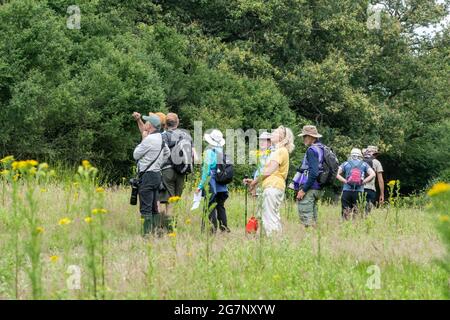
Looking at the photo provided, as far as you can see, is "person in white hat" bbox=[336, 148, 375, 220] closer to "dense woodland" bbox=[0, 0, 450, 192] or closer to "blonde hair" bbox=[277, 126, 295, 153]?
"blonde hair" bbox=[277, 126, 295, 153]

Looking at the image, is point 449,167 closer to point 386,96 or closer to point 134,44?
point 386,96

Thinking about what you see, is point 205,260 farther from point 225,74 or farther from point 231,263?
point 225,74

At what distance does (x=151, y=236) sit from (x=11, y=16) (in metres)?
10.7

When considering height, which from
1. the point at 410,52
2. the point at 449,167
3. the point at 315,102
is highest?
the point at 410,52

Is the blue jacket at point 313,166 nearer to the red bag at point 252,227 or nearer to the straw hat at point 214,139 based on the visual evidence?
the red bag at point 252,227

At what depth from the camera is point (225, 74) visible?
26719mm

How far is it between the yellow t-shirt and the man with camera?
1440 millimetres

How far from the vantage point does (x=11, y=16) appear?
17859 mm

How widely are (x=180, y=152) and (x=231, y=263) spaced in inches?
129

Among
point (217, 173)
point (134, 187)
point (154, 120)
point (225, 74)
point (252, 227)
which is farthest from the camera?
point (225, 74)

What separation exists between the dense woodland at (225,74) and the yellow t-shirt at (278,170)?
7.84 m

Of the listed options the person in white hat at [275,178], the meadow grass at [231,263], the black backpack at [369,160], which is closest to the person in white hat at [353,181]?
the black backpack at [369,160]

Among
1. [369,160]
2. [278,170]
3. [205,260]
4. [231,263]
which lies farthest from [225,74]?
[205,260]
